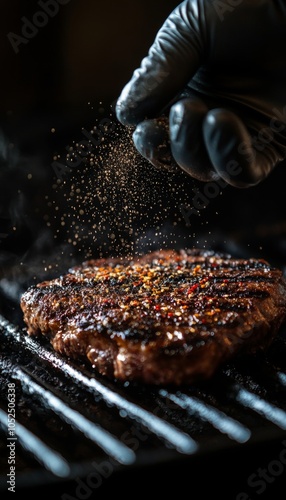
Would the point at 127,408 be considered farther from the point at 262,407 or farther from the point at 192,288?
the point at 192,288

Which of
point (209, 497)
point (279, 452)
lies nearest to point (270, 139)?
point (279, 452)

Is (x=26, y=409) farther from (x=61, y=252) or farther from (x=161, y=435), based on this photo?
(x=61, y=252)

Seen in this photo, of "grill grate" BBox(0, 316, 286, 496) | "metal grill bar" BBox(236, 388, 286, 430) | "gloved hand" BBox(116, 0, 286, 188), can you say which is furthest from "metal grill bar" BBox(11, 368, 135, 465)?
"gloved hand" BBox(116, 0, 286, 188)

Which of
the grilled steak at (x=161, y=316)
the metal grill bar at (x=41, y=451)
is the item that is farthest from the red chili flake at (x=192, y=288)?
the metal grill bar at (x=41, y=451)

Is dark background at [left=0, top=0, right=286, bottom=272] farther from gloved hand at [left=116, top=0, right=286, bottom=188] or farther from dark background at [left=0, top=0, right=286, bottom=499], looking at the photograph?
gloved hand at [left=116, top=0, right=286, bottom=188]

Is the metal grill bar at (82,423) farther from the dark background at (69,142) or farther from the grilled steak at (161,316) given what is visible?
the dark background at (69,142)
